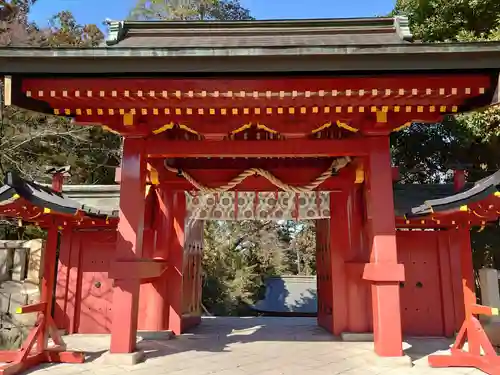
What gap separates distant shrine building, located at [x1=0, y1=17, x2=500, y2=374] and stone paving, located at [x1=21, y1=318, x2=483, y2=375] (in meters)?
0.29

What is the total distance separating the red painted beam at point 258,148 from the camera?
4.78 meters

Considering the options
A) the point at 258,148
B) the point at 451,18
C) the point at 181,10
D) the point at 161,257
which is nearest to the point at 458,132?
the point at 451,18

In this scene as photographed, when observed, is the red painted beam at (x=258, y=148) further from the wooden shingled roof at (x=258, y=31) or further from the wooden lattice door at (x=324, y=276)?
the wooden lattice door at (x=324, y=276)

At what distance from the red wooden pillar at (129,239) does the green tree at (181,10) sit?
42.4ft

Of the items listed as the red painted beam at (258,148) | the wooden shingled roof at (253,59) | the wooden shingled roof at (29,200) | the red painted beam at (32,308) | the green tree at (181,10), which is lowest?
the red painted beam at (32,308)

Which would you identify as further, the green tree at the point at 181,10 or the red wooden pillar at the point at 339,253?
the green tree at the point at 181,10

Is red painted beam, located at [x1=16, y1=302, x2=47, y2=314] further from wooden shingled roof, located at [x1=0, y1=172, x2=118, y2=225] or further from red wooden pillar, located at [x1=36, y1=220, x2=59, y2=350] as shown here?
wooden shingled roof, located at [x1=0, y1=172, x2=118, y2=225]

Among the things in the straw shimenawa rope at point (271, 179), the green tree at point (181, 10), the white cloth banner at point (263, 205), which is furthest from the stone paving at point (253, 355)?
the green tree at point (181, 10)

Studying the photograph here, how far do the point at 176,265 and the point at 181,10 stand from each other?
41.8 feet

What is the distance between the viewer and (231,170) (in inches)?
236

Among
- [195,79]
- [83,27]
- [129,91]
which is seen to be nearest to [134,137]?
[129,91]

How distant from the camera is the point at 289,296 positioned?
14703 mm

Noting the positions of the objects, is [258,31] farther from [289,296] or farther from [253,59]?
[289,296]

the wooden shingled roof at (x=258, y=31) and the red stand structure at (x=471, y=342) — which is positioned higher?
the wooden shingled roof at (x=258, y=31)
